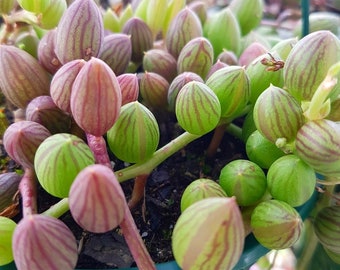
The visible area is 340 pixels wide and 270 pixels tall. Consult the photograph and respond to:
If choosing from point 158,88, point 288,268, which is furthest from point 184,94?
point 288,268

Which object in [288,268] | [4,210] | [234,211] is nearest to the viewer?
[234,211]

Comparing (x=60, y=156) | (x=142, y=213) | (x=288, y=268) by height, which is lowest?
(x=288, y=268)

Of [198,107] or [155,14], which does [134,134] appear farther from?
[155,14]

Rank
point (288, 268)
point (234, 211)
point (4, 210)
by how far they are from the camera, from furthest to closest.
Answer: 1. point (288, 268)
2. point (4, 210)
3. point (234, 211)

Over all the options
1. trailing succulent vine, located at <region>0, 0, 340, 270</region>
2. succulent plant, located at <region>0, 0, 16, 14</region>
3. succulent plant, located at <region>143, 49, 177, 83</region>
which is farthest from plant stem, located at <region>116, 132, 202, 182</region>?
succulent plant, located at <region>0, 0, 16, 14</region>

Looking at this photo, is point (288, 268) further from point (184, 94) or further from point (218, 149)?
point (184, 94)

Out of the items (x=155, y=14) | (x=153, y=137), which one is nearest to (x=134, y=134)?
(x=153, y=137)

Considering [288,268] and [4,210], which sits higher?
[4,210]

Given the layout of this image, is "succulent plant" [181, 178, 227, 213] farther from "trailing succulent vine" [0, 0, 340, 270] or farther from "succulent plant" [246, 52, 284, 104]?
"succulent plant" [246, 52, 284, 104]
